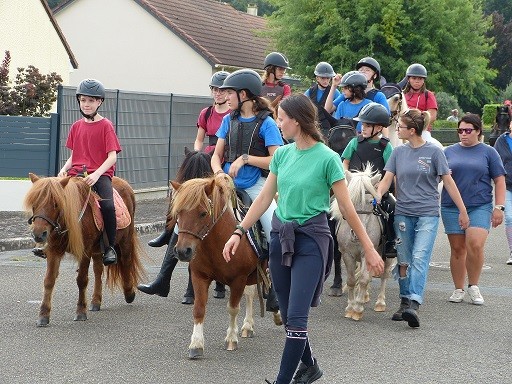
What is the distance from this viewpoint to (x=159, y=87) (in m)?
40.7

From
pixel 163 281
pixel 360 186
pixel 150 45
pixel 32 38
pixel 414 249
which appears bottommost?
pixel 163 281

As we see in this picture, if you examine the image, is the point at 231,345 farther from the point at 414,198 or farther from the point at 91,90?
the point at 91,90

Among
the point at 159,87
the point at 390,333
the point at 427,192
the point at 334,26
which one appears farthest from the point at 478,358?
the point at 159,87

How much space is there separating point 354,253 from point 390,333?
1.12 meters

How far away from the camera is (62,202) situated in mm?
9000

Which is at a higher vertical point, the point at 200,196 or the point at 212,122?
the point at 212,122

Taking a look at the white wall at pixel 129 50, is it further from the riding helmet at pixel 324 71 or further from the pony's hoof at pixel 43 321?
the pony's hoof at pixel 43 321

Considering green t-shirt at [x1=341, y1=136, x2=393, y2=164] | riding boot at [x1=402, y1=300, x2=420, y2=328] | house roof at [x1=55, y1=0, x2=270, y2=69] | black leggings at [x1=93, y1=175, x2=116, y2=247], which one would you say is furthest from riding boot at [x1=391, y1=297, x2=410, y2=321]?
house roof at [x1=55, y1=0, x2=270, y2=69]

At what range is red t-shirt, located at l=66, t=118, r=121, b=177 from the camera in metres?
9.74

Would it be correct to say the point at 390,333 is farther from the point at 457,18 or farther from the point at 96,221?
the point at 457,18

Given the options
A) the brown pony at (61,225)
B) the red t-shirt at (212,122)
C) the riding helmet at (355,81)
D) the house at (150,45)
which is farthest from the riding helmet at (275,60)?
the house at (150,45)

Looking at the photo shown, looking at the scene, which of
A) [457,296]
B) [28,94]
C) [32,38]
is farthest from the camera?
[32,38]

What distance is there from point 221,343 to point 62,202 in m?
1.93

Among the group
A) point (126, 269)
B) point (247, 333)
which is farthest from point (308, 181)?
point (126, 269)
